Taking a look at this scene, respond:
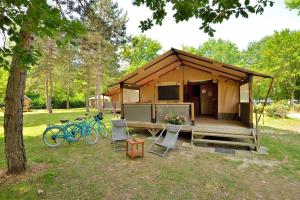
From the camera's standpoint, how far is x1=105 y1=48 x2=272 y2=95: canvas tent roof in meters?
7.28

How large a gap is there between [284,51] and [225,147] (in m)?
19.3

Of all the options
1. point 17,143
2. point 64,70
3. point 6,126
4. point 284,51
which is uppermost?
point 284,51

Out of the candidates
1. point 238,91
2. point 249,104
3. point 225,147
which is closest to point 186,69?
point 238,91

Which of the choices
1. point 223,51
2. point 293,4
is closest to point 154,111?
point 293,4

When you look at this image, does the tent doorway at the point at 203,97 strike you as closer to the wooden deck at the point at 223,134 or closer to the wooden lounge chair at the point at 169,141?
the wooden deck at the point at 223,134

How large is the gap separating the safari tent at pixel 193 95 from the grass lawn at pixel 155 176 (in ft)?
4.60

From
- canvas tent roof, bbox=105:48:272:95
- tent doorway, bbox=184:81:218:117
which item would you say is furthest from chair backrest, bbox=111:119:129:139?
tent doorway, bbox=184:81:218:117

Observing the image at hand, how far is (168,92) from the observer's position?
32.7 ft

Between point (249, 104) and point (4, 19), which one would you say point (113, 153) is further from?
point (249, 104)

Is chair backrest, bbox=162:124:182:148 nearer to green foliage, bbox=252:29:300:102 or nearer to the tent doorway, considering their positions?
the tent doorway

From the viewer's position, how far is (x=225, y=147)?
652 centimetres

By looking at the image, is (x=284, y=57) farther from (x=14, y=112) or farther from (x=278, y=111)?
(x=14, y=112)

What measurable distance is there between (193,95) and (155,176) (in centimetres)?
802

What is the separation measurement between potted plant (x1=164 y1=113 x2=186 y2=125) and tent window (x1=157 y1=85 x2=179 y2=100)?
7.56ft
